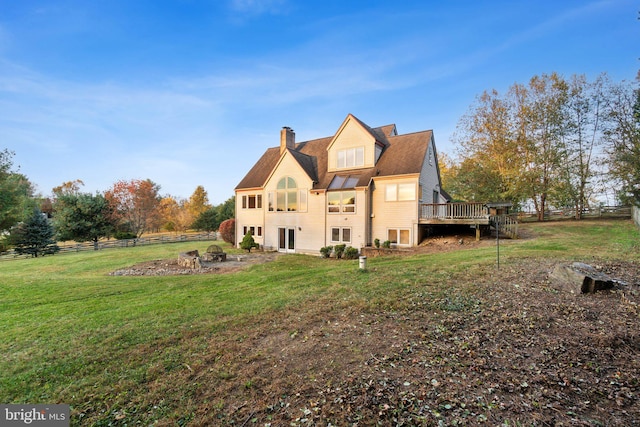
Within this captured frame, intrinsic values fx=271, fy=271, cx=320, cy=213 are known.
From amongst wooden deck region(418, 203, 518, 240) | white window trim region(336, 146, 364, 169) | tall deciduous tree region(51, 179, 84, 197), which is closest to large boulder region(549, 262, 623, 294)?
wooden deck region(418, 203, 518, 240)

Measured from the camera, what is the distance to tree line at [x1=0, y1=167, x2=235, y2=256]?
23344 mm

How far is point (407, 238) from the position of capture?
57.3 ft

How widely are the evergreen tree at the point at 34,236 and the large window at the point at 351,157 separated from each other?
26.8 metres

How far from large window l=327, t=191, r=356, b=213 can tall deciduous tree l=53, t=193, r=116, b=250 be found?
27471 millimetres

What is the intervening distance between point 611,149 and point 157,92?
34403mm

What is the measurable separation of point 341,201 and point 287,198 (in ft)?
15.5

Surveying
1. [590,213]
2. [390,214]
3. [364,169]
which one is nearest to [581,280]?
[390,214]

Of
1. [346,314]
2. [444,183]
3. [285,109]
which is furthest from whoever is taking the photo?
[444,183]

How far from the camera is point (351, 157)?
20.2 m

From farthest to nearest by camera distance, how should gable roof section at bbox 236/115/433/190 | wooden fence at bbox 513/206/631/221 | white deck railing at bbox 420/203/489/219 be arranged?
wooden fence at bbox 513/206/631/221 < gable roof section at bbox 236/115/433/190 < white deck railing at bbox 420/203/489/219

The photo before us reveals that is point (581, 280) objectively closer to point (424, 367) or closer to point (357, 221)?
point (424, 367)

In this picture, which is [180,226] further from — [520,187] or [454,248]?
[520,187]

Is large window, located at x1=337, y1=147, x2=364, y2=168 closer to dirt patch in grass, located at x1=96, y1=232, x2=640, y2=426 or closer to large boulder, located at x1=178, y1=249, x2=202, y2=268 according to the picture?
large boulder, located at x1=178, y1=249, x2=202, y2=268

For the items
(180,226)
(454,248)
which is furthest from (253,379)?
(180,226)
